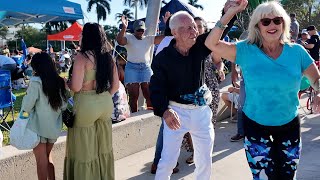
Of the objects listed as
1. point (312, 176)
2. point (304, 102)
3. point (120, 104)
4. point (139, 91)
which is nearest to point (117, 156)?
point (120, 104)

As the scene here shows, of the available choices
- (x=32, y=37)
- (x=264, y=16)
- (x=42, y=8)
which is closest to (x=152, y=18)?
(x=42, y=8)

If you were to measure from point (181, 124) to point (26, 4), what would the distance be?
3.76 metres

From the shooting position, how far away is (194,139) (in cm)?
349

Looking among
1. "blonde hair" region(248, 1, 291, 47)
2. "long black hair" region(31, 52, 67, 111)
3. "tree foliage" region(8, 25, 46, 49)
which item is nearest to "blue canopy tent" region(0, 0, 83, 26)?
"long black hair" region(31, 52, 67, 111)

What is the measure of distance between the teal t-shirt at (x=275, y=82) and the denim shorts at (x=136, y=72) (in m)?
3.52

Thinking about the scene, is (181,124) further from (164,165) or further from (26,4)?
(26,4)

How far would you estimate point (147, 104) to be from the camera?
6816 mm

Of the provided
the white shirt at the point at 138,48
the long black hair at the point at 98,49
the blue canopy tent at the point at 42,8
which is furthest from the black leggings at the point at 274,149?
the blue canopy tent at the point at 42,8

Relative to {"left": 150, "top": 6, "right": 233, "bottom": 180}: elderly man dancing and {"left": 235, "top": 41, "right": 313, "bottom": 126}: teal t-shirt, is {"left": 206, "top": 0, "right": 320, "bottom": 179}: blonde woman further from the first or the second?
{"left": 150, "top": 6, "right": 233, "bottom": 180}: elderly man dancing

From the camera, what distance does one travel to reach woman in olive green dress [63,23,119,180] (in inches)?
141

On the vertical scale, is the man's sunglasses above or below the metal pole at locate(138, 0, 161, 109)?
below

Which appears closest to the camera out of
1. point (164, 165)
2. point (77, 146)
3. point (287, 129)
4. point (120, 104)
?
point (287, 129)

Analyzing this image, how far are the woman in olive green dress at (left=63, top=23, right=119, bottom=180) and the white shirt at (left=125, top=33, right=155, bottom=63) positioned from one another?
92.7 inches

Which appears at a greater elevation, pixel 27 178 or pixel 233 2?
pixel 233 2
